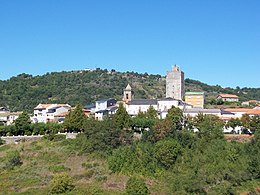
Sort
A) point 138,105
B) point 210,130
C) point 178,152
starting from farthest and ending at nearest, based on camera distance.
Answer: point 138,105 < point 210,130 < point 178,152

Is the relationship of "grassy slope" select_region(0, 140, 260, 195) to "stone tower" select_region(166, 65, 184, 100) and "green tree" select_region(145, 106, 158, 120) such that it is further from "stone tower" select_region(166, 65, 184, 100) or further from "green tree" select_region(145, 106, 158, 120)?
"stone tower" select_region(166, 65, 184, 100)

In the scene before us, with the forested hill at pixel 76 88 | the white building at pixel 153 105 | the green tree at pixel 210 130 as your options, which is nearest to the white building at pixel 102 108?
the white building at pixel 153 105

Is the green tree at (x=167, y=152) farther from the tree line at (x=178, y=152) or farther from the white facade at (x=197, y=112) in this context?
Result: the white facade at (x=197, y=112)

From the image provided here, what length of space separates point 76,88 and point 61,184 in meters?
81.3

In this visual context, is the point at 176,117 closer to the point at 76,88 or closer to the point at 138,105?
the point at 138,105

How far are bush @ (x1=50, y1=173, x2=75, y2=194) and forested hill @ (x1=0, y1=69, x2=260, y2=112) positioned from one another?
193 feet

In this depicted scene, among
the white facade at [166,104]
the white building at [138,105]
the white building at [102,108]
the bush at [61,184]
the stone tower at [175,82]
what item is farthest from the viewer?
the stone tower at [175,82]

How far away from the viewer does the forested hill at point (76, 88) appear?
101m

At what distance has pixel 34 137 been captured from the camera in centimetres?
5162

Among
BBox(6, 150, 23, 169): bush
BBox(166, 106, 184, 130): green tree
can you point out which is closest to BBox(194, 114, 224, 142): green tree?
BBox(166, 106, 184, 130): green tree

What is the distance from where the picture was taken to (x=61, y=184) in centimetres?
3516

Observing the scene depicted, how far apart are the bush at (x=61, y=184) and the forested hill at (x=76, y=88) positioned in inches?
2317

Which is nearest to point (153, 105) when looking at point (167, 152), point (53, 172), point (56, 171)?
point (167, 152)

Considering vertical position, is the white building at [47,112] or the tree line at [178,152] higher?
the white building at [47,112]
